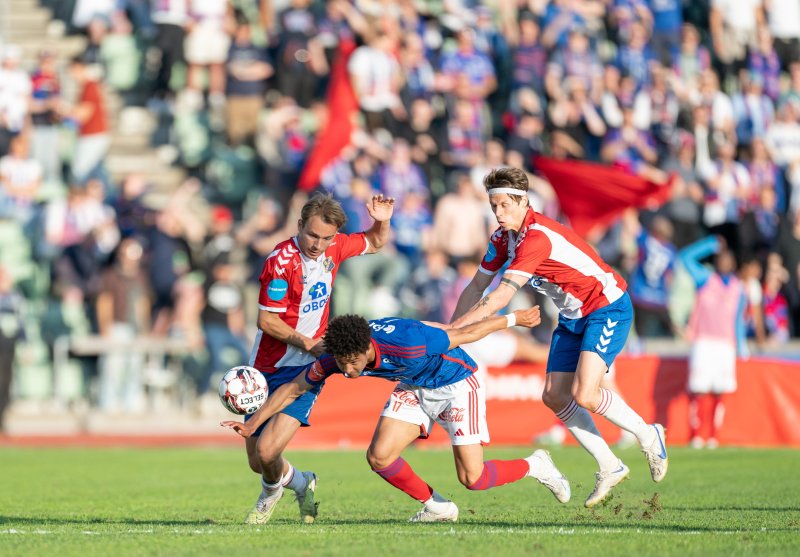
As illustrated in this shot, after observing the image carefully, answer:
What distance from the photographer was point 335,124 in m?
22.6

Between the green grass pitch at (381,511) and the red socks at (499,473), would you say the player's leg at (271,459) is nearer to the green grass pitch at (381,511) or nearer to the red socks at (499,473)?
the green grass pitch at (381,511)

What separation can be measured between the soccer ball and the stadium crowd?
35.7ft

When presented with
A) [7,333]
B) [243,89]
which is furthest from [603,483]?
[243,89]

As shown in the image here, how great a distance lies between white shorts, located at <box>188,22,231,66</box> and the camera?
23.7 m

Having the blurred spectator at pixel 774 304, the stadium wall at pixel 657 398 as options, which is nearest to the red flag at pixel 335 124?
the stadium wall at pixel 657 398

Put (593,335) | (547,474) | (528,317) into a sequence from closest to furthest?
(528,317) < (547,474) < (593,335)

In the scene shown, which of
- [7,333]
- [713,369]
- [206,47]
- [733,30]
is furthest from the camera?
[733,30]

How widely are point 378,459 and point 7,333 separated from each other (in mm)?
11905

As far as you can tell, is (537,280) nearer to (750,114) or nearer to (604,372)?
(604,372)

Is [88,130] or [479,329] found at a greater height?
[479,329]

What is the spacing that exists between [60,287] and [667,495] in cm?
1188

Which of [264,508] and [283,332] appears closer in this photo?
[283,332]

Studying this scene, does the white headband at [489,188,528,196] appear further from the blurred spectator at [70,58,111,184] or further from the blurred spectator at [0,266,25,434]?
the blurred spectator at [70,58,111,184]

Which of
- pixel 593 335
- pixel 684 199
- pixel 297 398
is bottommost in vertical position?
pixel 684 199
